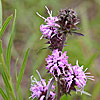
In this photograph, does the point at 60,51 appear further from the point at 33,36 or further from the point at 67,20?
the point at 33,36

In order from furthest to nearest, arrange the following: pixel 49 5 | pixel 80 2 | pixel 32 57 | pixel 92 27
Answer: pixel 80 2 < pixel 49 5 < pixel 92 27 < pixel 32 57

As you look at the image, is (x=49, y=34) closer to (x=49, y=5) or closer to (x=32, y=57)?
(x=32, y=57)

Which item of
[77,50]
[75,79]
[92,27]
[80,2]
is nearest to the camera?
[75,79]

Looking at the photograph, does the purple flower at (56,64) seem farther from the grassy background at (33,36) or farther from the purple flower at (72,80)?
the grassy background at (33,36)

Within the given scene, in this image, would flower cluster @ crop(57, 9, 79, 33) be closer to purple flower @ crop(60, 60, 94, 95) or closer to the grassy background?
purple flower @ crop(60, 60, 94, 95)

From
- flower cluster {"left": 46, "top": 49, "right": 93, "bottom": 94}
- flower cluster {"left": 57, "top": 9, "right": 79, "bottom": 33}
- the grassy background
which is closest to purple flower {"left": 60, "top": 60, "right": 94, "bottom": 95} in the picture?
flower cluster {"left": 46, "top": 49, "right": 93, "bottom": 94}

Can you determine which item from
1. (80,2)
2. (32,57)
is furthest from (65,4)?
(32,57)

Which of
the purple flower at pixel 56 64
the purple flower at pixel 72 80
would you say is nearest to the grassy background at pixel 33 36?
the purple flower at pixel 72 80

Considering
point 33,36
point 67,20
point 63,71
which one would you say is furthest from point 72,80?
point 33,36
